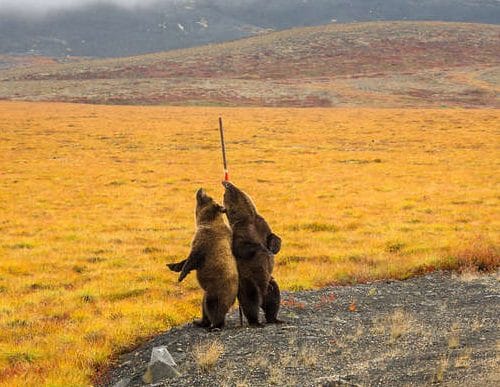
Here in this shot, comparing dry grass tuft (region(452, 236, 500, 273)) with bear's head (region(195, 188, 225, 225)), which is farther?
dry grass tuft (region(452, 236, 500, 273))

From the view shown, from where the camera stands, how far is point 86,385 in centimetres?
877

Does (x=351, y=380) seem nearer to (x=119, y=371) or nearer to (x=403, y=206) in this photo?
(x=119, y=371)

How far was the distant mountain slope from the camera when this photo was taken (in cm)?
9406

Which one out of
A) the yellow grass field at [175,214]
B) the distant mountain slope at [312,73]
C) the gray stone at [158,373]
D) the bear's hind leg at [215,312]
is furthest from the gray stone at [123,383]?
the distant mountain slope at [312,73]

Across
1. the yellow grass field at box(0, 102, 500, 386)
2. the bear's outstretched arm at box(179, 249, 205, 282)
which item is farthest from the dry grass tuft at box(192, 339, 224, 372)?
the yellow grass field at box(0, 102, 500, 386)

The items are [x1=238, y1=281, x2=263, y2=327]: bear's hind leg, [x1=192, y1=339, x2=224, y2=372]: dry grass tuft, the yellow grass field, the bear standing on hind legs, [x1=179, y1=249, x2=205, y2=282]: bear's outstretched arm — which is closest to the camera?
[x1=192, y1=339, x2=224, y2=372]: dry grass tuft

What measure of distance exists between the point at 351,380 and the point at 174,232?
1457 centimetres

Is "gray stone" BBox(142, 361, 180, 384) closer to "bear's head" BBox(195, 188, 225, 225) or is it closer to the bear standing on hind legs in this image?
the bear standing on hind legs

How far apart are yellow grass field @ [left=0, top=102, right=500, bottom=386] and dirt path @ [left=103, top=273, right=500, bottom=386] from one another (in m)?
1.80

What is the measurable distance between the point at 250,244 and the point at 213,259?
0.65 meters

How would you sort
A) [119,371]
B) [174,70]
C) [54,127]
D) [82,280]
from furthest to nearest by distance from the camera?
[174,70]
[54,127]
[82,280]
[119,371]

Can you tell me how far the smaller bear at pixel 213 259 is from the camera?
356 inches

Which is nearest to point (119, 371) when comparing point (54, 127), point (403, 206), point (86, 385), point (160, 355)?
point (86, 385)

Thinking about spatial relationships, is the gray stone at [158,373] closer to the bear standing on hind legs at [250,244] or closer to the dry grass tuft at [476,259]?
the bear standing on hind legs at [250,244]
